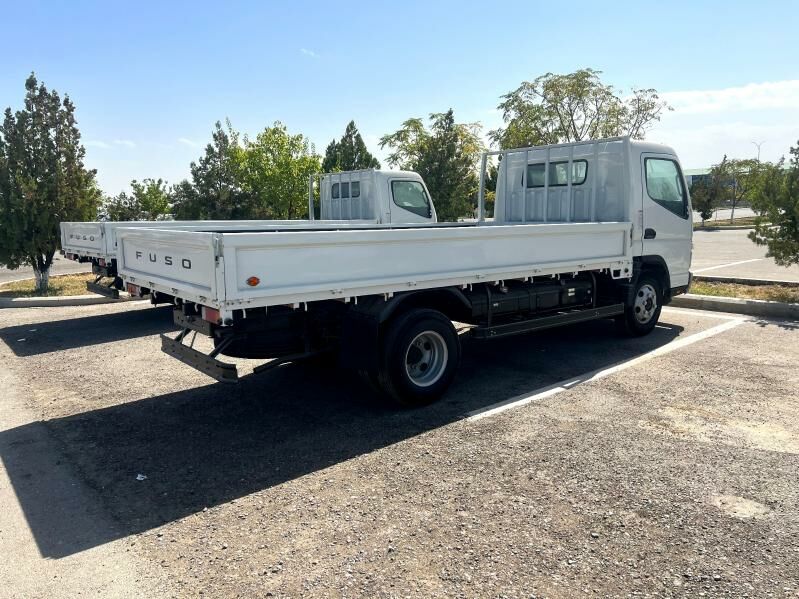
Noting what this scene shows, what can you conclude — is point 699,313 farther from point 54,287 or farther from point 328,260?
point 54,287

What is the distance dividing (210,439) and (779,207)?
11188 mm

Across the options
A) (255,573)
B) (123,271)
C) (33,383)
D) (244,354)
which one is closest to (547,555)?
(255,573)

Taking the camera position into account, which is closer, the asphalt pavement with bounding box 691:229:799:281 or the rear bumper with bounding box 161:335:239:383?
the rear bumper with bounding box 161:335:239:383

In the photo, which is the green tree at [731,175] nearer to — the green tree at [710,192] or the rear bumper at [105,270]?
the green tree at [710,192]

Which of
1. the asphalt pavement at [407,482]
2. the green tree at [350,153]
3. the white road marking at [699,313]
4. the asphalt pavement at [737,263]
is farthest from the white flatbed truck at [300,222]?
the green tree at [350,153]

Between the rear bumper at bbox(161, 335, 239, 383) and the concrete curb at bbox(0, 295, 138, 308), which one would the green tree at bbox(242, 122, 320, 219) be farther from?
the rear bumper at bbox(161, 335, 239, 383)

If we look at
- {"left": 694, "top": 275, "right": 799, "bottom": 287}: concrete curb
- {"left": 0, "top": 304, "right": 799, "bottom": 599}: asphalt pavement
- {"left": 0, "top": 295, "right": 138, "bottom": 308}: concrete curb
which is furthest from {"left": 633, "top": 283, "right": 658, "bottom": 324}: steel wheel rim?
{"left": 0, "top": 295, "right": 138, "bottom": 308}: concrete curb

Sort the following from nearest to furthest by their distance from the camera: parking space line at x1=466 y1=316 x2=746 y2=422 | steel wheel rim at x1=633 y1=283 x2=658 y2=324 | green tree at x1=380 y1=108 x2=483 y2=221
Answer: parking space line at x1=466 y1=316 x2=746 y2=422 < steel wheel rim at x1=633 y1=283 x2=658 y2=324 < green tree at x1=380 y1=108 x2=483 y2=221

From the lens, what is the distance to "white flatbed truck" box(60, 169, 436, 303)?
9469 millimetres

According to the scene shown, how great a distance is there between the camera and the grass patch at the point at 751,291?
36.0 ft

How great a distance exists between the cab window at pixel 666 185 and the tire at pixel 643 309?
3.68ft

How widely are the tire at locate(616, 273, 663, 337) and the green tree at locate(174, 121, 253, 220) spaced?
46.9 ft

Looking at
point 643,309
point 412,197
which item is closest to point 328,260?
point 643,309

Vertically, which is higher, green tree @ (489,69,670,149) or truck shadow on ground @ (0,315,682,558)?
green tree @ (489,69,670,149)
